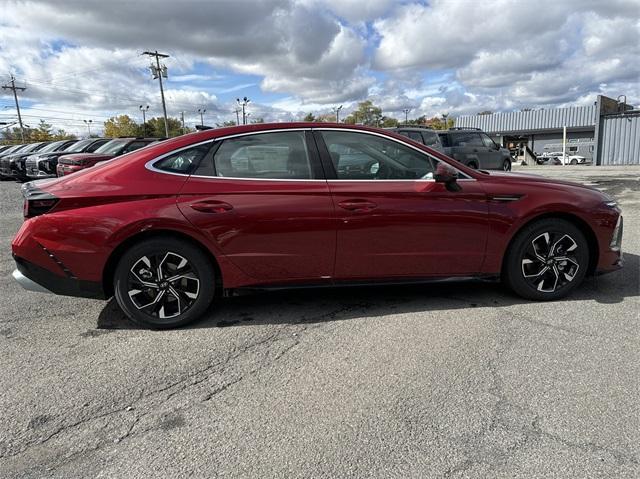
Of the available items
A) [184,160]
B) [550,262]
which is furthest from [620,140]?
[184,160]

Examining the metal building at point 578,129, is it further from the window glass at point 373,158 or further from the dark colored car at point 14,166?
the dark colored car at point 14,166

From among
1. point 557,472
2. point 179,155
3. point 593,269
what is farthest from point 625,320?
point 179,155

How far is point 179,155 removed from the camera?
382cm

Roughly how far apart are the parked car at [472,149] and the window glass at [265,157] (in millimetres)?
12524

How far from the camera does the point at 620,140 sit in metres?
30.7

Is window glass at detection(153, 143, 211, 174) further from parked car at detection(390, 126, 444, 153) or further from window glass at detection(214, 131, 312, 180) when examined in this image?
parked car at detection(390, 126, 444, 153)

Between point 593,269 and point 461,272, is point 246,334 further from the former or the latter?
point 593,269

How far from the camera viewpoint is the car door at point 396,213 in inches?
152

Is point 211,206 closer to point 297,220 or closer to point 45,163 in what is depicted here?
point 297,220

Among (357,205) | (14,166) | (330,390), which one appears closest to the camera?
(330,390)

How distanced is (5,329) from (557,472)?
4029 millimetres

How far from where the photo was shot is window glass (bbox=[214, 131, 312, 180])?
3.84 m

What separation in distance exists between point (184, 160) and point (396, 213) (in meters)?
1.77

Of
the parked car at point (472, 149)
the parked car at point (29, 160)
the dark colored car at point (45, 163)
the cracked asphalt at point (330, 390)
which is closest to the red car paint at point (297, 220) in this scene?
the cracked asphalt at point (330, 390)
